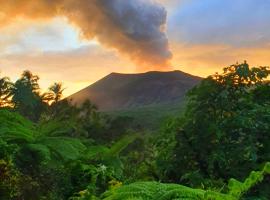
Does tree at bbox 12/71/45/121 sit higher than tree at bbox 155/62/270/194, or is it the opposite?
tree at bbox 12/71/45/121

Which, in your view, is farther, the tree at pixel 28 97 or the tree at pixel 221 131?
the tree at pixel 28 97

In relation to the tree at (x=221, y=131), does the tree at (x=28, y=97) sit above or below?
above

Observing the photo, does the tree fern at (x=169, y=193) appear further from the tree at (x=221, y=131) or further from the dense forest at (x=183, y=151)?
the tree at (x=221, y=131)

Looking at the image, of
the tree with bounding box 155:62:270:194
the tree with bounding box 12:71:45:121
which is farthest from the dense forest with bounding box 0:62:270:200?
the tree with bounding box 12:71:45:121

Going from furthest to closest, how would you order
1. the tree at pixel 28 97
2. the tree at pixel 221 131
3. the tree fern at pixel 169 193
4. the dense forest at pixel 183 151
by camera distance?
the tree at pixel 28 97, the tree at pixel 221 131, the dense forest at pixel 183 151, the tree fern at pixel 169 193

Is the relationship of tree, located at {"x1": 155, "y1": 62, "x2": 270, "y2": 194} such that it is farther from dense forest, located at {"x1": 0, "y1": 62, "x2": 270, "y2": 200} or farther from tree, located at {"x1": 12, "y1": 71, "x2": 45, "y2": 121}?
tree, located at {"x1": 12, "y1": 71, "x2": 45, "y2": 121}

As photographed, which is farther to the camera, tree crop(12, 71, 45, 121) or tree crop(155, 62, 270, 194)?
tree crop(12, 71, 45, 121)

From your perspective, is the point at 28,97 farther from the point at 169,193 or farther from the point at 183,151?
the point at 169,193

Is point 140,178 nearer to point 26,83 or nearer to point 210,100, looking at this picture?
point 210,100

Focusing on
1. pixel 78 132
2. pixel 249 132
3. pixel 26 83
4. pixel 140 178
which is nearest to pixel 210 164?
pixel 249 132

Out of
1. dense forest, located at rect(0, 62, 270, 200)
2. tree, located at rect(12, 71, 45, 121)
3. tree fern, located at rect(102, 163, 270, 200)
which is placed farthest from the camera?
tree, located at rect(12, 71, 45, 121)

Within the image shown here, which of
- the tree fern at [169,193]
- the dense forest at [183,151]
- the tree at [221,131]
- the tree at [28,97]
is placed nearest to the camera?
the tree fern at [169,193]

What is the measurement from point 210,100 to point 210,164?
143cm

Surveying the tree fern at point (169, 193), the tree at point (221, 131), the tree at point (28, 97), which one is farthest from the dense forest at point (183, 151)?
the tree at point (28, 97)
